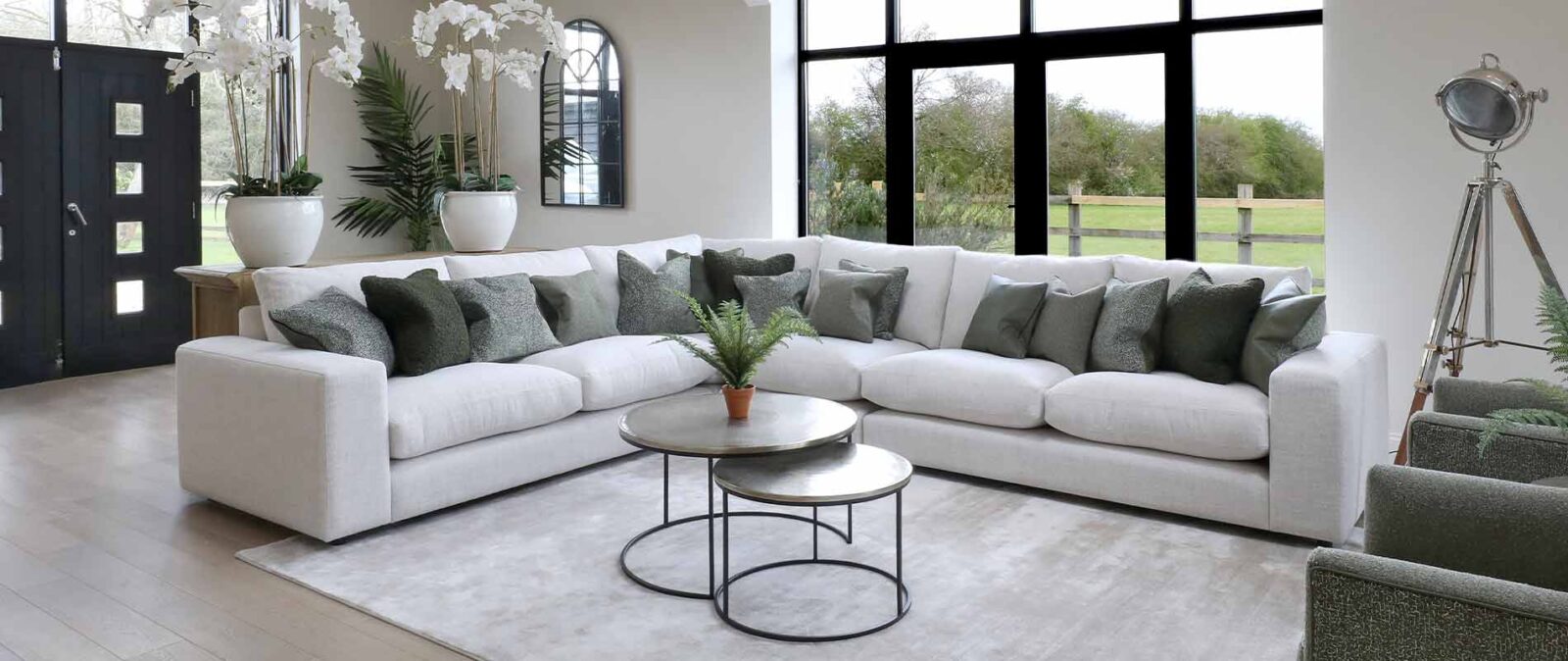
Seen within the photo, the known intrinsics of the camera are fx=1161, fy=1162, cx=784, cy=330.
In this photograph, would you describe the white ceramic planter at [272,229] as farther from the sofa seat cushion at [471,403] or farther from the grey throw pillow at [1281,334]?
the grey throw pillow at [1281,334]

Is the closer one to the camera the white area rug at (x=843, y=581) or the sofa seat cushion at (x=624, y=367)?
the white area rug at (x=843, y=581)

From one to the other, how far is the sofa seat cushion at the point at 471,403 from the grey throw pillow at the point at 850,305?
125 cm

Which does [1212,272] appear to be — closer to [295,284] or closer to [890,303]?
[890,303]

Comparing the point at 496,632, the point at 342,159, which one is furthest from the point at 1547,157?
the point at 342,159

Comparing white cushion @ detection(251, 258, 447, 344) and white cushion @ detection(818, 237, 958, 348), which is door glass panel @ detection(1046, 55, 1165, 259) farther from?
white cushion @ detection(251, 258, 447, 344)

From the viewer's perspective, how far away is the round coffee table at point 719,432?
10.8 feet

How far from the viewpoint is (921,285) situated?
536 centimetres

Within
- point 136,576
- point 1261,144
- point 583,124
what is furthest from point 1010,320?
point 583,124

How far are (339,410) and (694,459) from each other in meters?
1.59

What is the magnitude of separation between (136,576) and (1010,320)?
3.26 metres

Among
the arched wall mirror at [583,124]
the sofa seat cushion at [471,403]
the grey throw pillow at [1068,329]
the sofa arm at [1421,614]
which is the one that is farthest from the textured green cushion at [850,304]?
the sofa arm at [1421,614]

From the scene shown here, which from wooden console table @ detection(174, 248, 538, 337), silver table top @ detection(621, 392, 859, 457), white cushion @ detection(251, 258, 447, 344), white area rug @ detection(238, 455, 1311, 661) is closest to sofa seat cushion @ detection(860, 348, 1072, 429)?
white area rug @ detection(238, 455, 1311, 661)

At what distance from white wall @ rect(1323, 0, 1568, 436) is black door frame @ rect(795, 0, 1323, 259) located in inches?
20.1

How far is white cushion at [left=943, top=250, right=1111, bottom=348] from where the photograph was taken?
4910 mm
